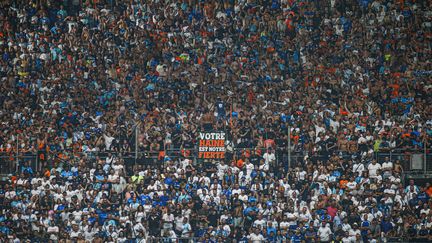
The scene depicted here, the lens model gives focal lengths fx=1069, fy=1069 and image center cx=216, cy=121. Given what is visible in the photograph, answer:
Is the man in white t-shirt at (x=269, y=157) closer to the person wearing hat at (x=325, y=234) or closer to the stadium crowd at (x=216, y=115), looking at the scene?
the stadium crowd at (x=216, y=115)

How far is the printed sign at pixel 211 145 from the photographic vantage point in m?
35.8

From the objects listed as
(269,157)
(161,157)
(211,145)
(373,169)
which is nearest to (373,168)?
(373,169)

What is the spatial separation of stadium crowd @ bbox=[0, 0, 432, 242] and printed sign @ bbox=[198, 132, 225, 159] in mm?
621

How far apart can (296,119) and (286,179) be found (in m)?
3.08

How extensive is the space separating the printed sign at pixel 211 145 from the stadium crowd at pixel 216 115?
24.5 inches

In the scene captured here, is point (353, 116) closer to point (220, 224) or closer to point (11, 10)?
point (220, 224)

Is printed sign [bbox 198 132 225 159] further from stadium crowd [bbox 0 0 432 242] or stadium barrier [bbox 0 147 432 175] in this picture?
stadium barrier [bbox 0 147 432 175]

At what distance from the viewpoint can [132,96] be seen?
40.7 m

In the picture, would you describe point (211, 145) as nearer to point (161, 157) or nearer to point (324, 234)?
point (161, 157)

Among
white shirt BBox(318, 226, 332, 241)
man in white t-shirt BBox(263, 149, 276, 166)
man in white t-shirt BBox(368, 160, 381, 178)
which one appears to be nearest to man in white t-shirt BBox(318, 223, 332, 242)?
white shirt BBox(318, 226, 332, 241)

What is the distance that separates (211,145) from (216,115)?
3115 millimetres

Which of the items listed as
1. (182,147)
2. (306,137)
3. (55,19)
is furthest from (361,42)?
(55,19)

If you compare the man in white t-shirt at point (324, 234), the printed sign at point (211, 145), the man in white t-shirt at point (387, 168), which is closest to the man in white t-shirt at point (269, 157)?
the printed sign at point (211, 145)

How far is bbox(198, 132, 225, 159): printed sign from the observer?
35.8 m
